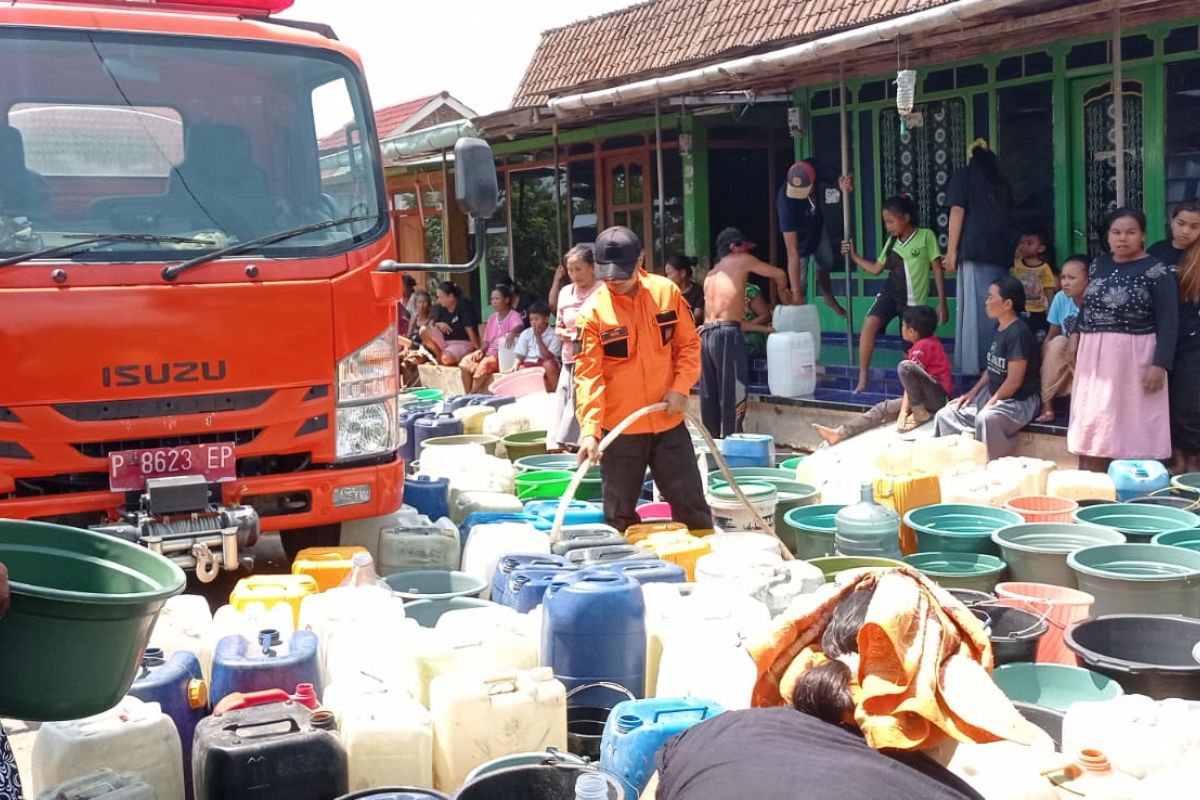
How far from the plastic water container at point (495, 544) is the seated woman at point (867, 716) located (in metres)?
3.27

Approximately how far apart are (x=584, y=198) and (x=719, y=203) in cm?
229

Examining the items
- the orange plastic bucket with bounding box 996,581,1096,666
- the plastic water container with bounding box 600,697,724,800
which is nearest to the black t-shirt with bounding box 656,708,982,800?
the plastic water container with bounding box 600,697,724,800

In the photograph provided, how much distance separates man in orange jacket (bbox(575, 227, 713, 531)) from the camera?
20.1 feet

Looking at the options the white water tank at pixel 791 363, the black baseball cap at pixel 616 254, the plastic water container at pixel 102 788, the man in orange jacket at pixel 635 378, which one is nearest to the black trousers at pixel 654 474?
the man in orange jacket at pixel 635 378

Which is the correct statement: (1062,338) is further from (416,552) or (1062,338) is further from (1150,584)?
(416,552)

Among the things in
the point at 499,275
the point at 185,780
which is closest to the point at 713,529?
the point at 185,780

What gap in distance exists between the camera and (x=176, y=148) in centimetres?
525

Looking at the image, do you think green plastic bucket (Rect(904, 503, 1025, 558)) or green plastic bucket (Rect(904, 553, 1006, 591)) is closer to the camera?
green plastic bucket (Rect(904, 553, 1006, 591))

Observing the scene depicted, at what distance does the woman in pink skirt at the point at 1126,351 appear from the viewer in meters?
7.04

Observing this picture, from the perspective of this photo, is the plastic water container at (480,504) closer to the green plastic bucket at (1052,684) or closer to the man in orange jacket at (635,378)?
the man in orange jacket at (635,378)

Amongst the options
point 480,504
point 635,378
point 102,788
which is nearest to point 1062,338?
point 635,378

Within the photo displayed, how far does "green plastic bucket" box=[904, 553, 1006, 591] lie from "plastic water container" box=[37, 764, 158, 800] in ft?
10.5

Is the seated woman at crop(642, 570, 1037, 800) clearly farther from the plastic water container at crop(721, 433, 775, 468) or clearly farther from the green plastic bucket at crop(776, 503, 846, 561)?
the plastic water container at crop(721, 433, 775, 468)

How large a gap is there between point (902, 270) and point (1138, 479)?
3895 millimetres
